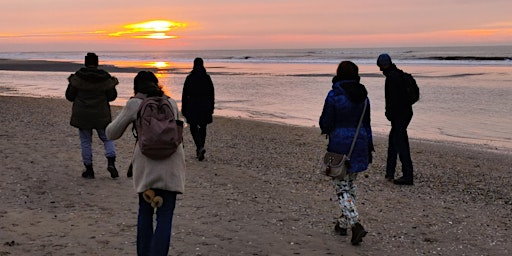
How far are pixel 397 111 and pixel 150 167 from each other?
16.5 feet

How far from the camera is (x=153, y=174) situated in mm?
4016

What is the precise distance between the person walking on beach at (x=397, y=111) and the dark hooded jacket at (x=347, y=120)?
263 centimetres

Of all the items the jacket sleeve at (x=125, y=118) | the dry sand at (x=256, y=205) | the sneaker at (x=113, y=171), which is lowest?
the dry sand at (x=256, y=205)

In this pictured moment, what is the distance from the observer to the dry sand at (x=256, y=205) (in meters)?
5.47

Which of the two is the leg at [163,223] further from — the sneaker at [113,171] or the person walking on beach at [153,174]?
the sneaker at [113,171]

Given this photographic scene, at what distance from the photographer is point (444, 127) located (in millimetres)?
16141

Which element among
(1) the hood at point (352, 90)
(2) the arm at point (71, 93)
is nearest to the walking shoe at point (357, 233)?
(1) the hood at point (352, 90)

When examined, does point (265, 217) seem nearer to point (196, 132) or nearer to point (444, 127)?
point (196, 132)

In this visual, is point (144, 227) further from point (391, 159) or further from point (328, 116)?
point (391, 159)

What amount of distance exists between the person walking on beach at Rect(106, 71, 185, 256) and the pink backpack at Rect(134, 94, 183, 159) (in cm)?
7

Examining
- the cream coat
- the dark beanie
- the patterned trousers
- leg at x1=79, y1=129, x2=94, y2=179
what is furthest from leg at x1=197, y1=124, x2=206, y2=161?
the cream coat

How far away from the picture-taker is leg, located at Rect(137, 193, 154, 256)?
166 inches

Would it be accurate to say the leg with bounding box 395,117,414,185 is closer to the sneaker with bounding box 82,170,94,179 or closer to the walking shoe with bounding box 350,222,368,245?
the walking shoe with bounding box 350,222,368,245

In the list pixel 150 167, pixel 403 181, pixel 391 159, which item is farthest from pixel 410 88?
pixel 150 167
